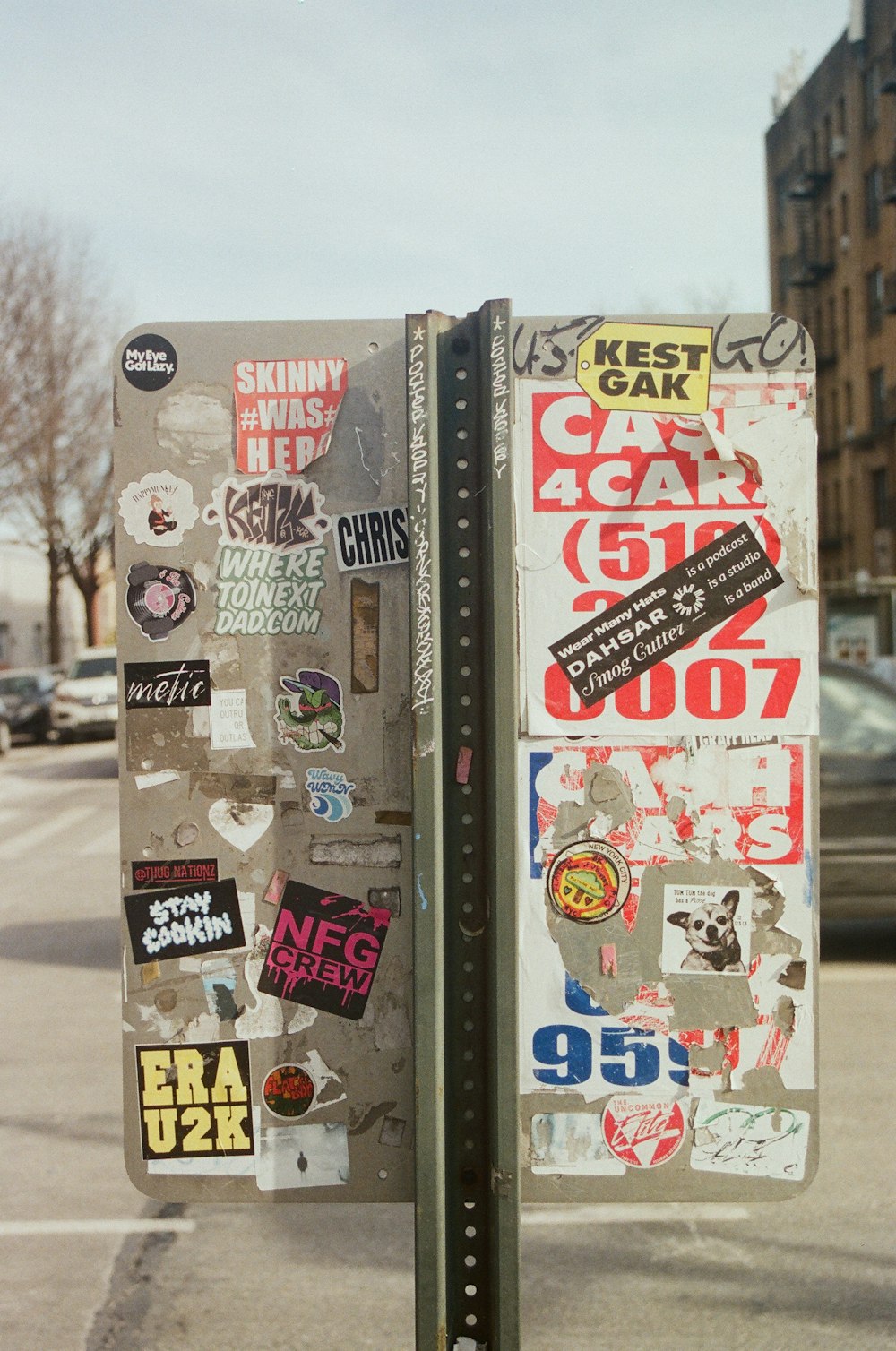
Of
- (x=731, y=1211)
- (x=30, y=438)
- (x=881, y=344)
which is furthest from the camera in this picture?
(x=881, y=344)

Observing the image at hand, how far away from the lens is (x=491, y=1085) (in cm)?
209

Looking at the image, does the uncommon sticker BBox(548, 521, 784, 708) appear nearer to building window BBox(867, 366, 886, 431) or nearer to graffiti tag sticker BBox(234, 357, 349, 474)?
graffiti tag sticker BBox(234, 357, 349, 474)

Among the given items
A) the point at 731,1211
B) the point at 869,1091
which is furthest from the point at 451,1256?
the point at 869,1091

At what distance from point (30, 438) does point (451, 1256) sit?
3572 cm

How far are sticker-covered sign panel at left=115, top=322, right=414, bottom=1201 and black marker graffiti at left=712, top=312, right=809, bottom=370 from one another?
49cm

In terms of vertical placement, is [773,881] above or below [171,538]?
below

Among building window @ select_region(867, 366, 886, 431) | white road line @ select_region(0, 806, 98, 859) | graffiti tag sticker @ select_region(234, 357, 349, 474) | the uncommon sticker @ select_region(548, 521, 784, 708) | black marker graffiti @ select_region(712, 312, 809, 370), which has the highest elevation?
building window @ select_region(867, 366, 886, 431)

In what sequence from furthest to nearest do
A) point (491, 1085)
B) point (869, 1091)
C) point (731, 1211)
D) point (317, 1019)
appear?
1. point (869, 1091)
2. point (731, 1211)
3. point (317, 1019)
4. point (491, 1085)

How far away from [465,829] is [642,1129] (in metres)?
0.56

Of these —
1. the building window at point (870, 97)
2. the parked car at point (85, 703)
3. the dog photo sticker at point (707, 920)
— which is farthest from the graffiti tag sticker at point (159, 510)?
the building window at point (870, 97)

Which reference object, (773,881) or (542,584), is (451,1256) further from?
(542,584)

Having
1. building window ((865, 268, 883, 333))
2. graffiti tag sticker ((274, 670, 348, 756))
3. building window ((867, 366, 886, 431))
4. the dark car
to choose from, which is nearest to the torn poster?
graffiti tag sticker ((274, 670, 348, 756))

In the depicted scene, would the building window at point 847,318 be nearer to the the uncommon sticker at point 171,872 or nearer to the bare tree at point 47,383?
the bare tree at point 47,383

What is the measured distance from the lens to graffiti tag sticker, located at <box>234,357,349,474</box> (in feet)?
7.19
